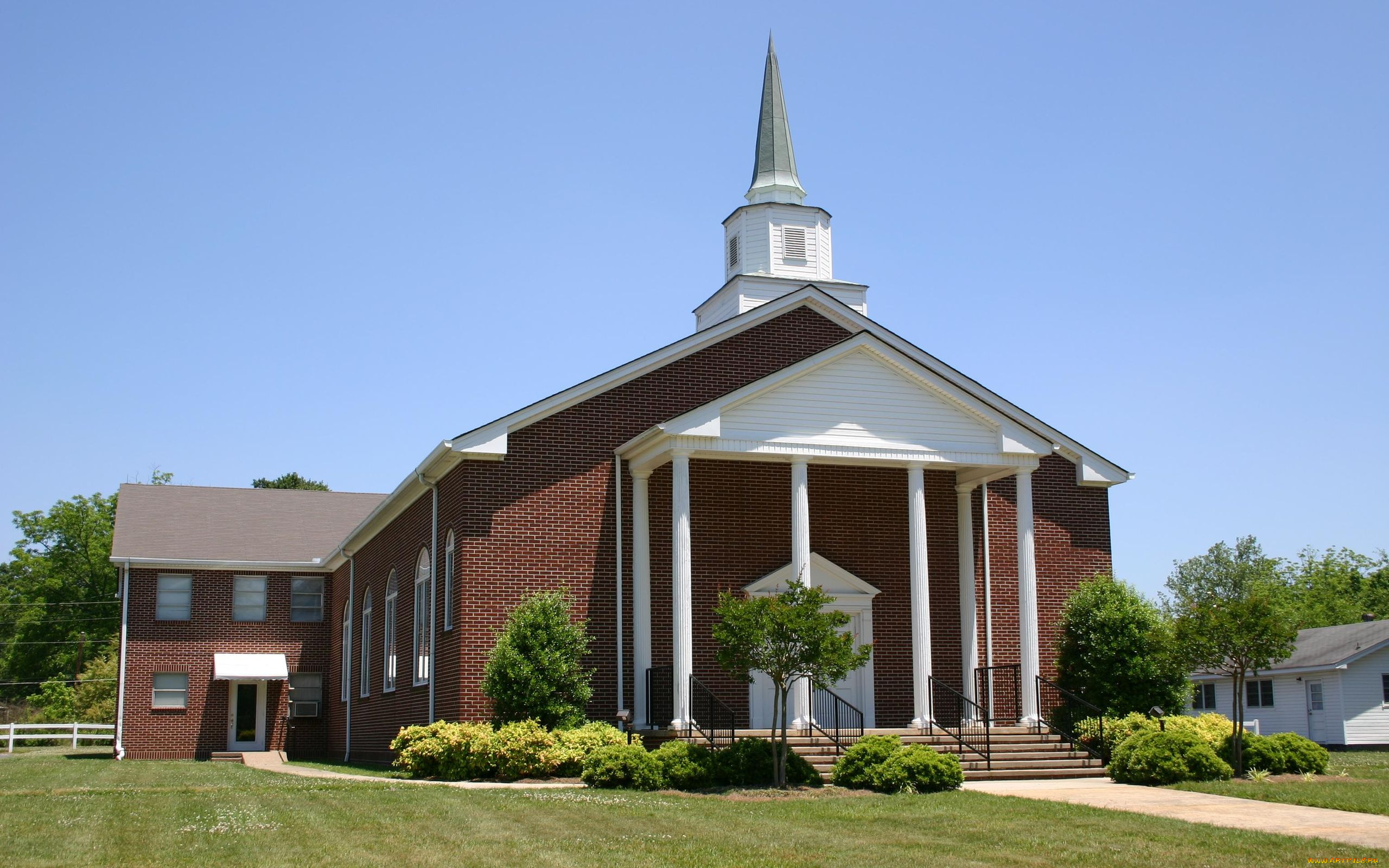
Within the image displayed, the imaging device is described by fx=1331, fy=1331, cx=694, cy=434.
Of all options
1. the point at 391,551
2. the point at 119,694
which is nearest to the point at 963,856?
the point at 391,551

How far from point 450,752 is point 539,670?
78.8 inches

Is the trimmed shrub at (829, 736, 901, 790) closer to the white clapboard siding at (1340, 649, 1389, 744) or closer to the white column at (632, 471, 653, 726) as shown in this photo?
the white column at (632, 471, 653, 726)

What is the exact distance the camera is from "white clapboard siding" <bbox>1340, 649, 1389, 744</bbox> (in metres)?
43.7

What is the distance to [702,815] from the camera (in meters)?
15.6

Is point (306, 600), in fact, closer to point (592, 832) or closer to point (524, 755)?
point (524, 755)

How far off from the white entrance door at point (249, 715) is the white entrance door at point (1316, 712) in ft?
112

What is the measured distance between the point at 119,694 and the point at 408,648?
1393cm

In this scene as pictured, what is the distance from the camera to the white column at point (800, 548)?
22781 mm

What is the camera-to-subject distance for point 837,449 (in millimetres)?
24156

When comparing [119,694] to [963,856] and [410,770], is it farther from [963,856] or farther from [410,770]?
[963,856]

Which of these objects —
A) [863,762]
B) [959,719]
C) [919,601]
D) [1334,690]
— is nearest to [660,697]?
[919,601]

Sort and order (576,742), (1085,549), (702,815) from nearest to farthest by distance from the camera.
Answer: (702,815), (576,742), (1085,549)

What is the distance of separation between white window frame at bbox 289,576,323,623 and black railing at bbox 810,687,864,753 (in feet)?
67.9

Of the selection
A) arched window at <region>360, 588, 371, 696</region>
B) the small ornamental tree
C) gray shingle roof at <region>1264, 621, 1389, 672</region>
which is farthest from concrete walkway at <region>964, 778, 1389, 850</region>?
gray shingle roof at <region>1264, 621, 1389, 672</region>
